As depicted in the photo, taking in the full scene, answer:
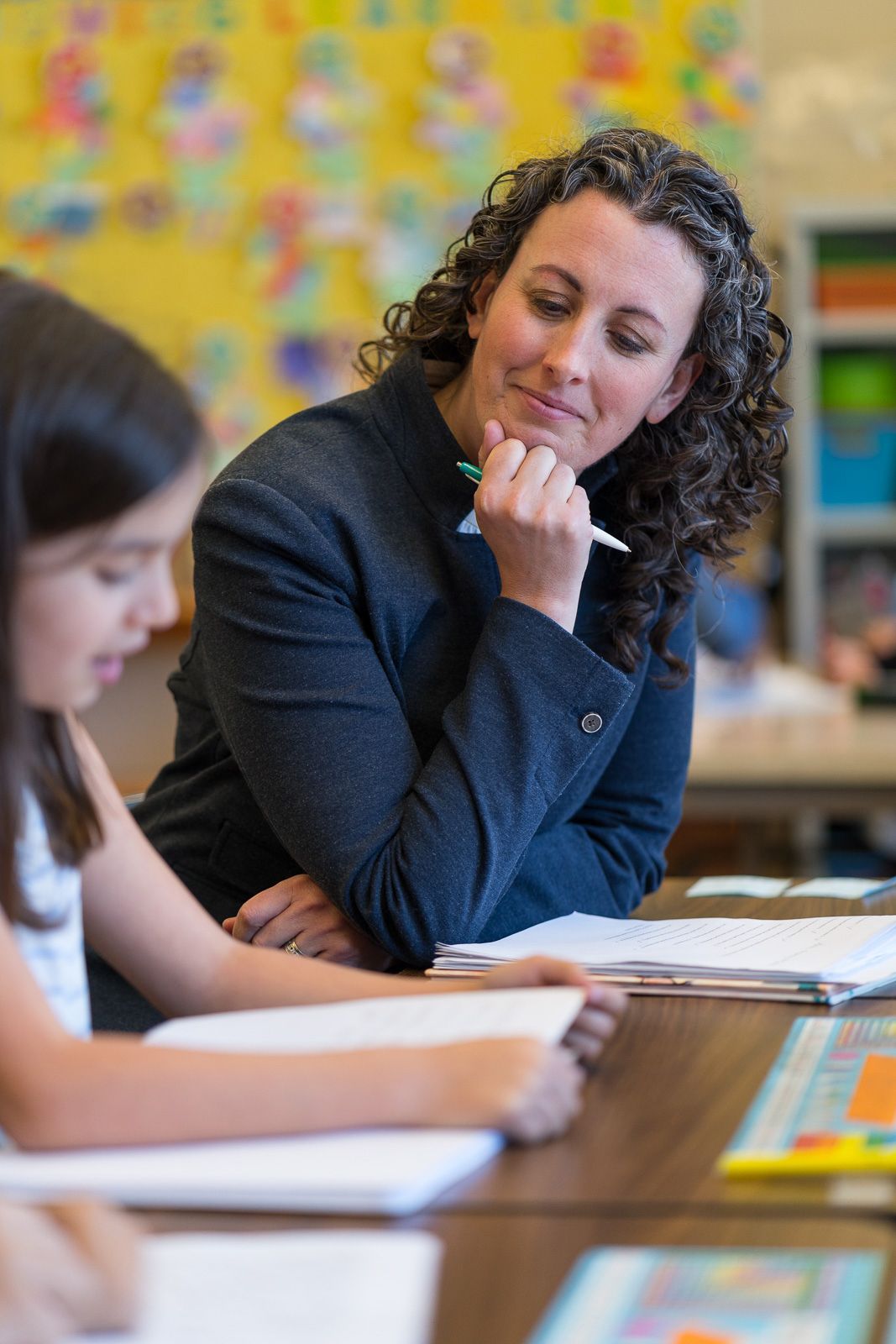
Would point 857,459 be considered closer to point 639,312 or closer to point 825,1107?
point 639,312

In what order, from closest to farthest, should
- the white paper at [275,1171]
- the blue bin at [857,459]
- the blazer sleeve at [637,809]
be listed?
the white paper at [275,1171] → the blazer sleeve at [637,809] → the blue bin at [857,459]

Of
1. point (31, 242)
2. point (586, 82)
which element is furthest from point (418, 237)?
point (31, 242)

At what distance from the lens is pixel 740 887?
1.44 meters

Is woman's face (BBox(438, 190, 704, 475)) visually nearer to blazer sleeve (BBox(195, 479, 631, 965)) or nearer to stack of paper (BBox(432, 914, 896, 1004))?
blazer sleeve (BBox(195, 479, 631, 965))

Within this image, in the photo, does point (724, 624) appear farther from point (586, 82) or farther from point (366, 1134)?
point (366, 1134)

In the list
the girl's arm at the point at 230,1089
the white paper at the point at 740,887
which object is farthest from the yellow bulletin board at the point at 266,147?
the girl's arm at the point at 230,1089

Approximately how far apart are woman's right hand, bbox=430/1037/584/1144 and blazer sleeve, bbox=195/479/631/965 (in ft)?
1.17

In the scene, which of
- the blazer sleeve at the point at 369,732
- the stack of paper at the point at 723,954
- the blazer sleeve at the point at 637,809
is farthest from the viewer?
the blazer sleeve at the point at 637,809

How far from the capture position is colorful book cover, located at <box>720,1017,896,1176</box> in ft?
2.25

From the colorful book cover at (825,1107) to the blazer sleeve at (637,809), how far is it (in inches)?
17.0

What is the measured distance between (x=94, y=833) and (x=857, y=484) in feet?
12.7

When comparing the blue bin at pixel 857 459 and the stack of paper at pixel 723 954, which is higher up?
the blue bin at pixel 857 459

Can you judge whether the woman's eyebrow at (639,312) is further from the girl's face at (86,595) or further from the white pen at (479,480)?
the girl's face at (86,595)

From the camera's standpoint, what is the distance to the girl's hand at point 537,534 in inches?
46.3
